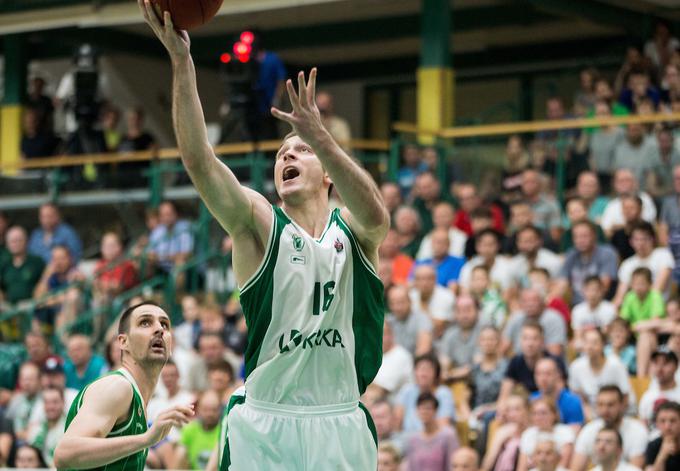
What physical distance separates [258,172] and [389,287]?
10.8 ft

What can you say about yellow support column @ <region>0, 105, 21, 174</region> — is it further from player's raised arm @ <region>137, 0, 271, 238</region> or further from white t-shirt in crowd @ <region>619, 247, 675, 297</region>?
player's raised arm @ <region>137, 0, 271, 238</region>

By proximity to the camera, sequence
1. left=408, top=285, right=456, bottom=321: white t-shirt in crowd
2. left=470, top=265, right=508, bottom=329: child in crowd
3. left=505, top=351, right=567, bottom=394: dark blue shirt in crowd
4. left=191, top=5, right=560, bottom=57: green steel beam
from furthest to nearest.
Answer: left=191, top=5, right=560, bottom=57: green steel beam, left=408, top=285, right=456, bottom=321: white t-shirt in crowd, left=470, top=265, right=508, bottom=329: child in crowd, left=505, top=351, right=567, bottom=394: dark blue shirt in crowd

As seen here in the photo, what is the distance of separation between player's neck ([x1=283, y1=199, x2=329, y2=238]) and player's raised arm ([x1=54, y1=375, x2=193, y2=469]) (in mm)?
886

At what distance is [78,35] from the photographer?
68.8ft

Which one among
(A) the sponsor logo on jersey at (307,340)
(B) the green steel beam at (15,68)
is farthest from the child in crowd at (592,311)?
(B) the green steel beam at (15,68)

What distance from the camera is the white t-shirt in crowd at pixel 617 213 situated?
1315 centimetres

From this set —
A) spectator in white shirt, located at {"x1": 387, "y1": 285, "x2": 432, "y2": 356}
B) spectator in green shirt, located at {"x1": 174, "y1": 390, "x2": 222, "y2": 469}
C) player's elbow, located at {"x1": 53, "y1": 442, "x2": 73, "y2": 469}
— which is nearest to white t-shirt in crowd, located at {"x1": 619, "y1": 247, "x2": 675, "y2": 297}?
spectator in white shirt, located at {"x1": 387, "y1": 285, "x2": 432, "y2": 356}

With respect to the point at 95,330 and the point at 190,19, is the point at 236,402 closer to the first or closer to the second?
the point at 190,19

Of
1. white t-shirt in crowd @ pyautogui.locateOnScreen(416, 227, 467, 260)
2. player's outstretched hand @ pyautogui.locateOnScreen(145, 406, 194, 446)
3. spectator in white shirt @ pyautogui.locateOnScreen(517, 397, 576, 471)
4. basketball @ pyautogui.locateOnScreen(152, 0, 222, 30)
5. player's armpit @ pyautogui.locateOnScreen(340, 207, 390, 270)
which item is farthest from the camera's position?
white t-shirt in crowd @ pyautogui.locateOnScreen(416, 227, 467, 260)

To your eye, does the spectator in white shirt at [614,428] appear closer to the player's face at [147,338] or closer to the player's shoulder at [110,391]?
the player's face at [147,338]

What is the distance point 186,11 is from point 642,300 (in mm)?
7247

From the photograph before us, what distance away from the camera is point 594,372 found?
1105 centimetres

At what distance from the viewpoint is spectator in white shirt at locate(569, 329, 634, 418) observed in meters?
10.9

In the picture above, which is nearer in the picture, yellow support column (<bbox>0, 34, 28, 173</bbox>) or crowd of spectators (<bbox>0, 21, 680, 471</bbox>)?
crowd of spectators (<bbox>0, 21, 680, 471</bbox>)
